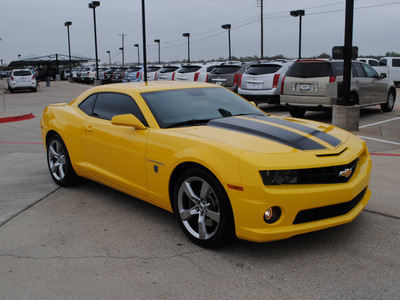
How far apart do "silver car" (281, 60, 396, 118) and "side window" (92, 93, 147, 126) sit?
7116 mm

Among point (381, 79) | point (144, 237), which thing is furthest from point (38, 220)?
point (381, 79)

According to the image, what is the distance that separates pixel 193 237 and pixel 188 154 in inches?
29.6

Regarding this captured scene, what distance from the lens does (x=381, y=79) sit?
12.8m

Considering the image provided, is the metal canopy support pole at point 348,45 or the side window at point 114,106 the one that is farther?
the metal canopy support pole at point 348,45

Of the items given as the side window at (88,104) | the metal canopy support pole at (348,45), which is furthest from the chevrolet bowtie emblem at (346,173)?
the metal canopy support pole at (348,45)

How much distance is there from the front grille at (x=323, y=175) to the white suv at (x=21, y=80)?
95.5 feet

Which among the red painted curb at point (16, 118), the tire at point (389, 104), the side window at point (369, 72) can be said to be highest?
the side window at point (369, 72)

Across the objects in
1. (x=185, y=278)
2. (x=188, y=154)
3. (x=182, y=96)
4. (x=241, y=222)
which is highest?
(x=182, y=96)

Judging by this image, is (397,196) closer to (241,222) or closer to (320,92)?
(241,222)

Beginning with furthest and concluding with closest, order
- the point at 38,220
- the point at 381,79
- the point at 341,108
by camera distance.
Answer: the point at 381,79 → the point at 341,108 → the point at 38,220

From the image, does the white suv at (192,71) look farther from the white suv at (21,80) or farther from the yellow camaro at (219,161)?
the white suv at (21,80)

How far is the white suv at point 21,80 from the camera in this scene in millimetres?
29125

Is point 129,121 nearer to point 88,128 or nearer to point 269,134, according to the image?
point 88,128

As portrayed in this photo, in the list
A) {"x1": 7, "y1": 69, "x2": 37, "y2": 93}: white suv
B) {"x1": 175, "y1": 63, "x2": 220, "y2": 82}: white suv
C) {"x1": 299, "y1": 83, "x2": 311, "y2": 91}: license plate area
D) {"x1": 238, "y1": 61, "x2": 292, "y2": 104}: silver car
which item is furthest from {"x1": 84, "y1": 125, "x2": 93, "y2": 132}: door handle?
{"x1": 7, "y1": 69, "x2": 37, "y2": 93}: white suv
